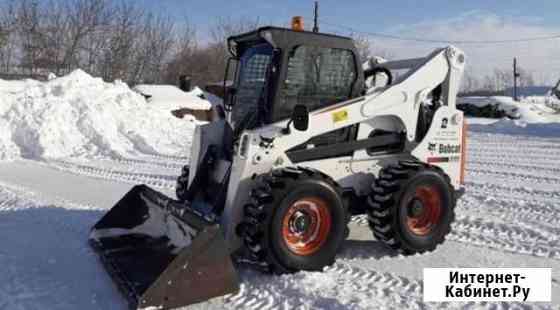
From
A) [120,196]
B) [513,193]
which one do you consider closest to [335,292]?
[120,196]

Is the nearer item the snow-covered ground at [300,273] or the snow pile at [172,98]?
the snow-covered ground at [300,273]

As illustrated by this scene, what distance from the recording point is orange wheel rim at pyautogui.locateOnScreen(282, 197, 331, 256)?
4227 millimetres

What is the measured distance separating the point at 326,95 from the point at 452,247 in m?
1.96

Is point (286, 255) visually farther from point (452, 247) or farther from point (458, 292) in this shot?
point (452, 247)

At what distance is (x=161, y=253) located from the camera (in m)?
4.38

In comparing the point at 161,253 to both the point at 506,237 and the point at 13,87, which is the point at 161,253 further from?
the point at 13,87

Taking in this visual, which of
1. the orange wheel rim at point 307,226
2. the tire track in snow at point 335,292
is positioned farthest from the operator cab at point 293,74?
the tire track in snow at point 335,292

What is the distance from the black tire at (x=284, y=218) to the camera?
158 inches

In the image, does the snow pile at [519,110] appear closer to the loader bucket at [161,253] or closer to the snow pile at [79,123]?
the snow pile at [79,123]

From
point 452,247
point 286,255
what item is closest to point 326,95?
point 286,255

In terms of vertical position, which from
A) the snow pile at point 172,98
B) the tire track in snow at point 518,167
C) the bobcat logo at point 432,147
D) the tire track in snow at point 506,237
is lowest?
the tire track in snow at point 506,237

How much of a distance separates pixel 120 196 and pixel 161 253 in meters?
3.35

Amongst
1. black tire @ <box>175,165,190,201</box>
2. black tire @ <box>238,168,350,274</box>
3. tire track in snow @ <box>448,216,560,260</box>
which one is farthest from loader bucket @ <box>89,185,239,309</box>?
tire track in snow @ <box>448,216,560,260</box>

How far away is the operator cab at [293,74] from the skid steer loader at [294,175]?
1 centimetres
